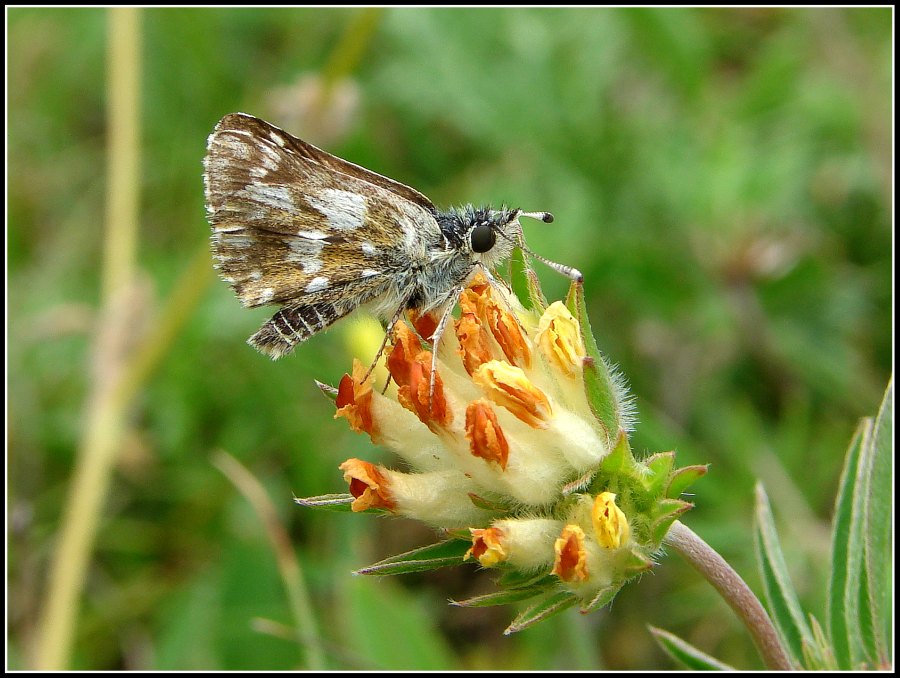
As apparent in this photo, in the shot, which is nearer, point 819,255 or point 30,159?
point 819,255

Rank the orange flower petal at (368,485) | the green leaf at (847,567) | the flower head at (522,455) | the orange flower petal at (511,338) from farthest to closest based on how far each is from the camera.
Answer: the green leaf at (847,567)
the orange flower petal at (511,338)
the orange flower petal at (368,485)
the flower head at (522,455)

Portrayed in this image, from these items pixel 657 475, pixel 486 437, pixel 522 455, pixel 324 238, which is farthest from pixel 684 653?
pixel 324 238

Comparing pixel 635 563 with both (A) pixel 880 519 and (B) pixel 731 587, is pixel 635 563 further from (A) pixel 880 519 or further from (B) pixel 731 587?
(A) pixel 880 519

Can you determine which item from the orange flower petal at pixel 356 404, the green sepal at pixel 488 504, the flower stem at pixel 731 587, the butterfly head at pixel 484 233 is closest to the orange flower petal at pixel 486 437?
the green sepal at pixel 488 504

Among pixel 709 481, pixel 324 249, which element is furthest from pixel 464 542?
pixel 709 481

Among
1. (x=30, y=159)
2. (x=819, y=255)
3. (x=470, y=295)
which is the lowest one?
(x=819, y=255)

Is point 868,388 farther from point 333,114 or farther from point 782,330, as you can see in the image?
point 333,114

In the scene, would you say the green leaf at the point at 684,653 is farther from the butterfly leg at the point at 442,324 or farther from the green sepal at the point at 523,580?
the butterfly leg at the point at 442,324
